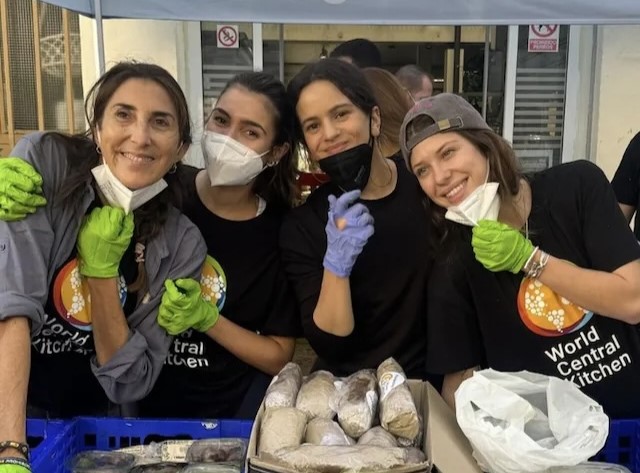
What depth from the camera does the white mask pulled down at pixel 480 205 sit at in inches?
72.4

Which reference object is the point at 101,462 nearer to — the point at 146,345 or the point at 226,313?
the point at 146,345


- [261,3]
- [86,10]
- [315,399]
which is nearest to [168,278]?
[315,399]

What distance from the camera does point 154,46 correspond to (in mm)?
5773

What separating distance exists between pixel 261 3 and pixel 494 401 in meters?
2.97

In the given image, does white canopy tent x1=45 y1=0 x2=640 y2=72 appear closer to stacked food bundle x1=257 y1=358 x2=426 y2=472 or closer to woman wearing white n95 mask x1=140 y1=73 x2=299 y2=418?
woman wearing white n95 mask x1=140 y1=73 x2=299 y2=418

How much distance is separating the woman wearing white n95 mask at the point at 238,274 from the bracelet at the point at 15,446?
739 mm

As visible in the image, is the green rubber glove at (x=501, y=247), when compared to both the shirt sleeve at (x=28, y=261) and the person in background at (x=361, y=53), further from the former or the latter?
the person in background at (x=361, y=53)

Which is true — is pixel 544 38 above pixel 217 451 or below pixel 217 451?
above

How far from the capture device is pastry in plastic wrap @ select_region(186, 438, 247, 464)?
1.63 meters

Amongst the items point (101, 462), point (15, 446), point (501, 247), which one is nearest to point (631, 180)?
point (501, 247)

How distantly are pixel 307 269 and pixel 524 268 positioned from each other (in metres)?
0.76

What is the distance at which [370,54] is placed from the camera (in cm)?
427

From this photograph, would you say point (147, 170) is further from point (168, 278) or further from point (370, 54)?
point (370, 54)

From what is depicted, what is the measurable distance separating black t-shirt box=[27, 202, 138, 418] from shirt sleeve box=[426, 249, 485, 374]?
953 millimetres
